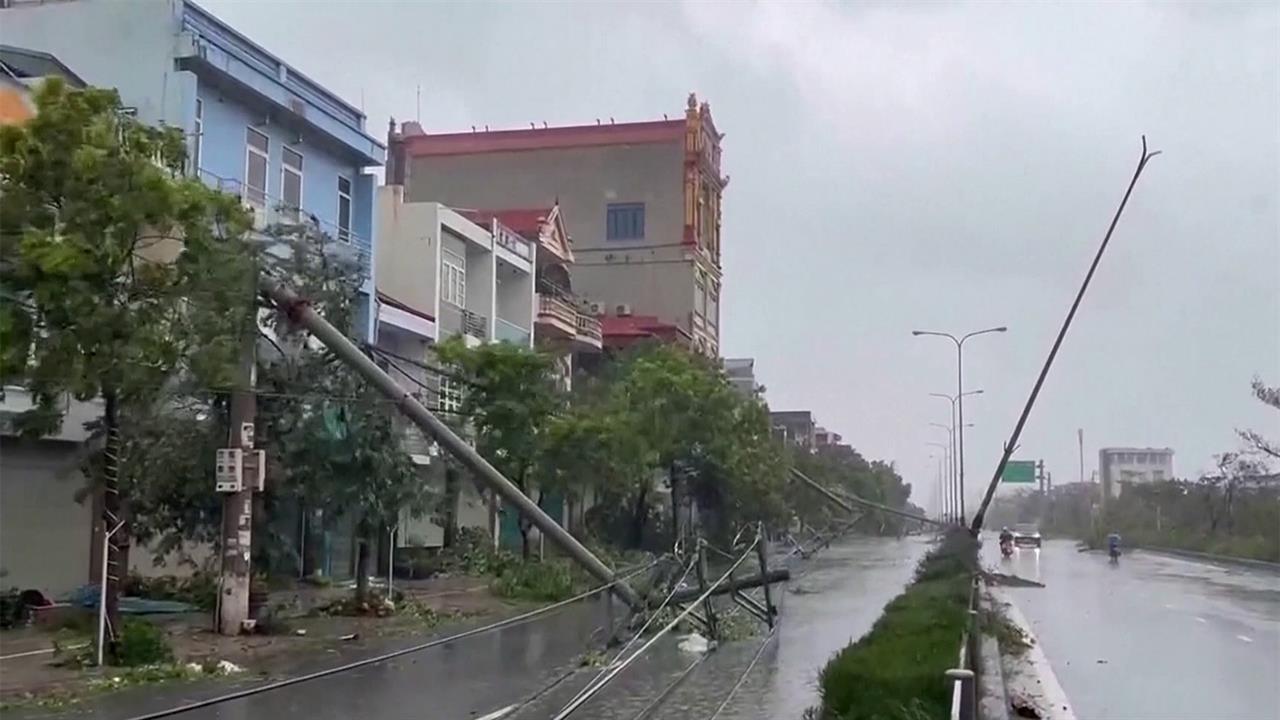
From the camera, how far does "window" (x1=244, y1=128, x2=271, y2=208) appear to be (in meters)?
29.5

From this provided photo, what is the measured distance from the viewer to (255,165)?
30.0 m

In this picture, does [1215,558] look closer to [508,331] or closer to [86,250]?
[508,331]

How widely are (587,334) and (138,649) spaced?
36081 mm

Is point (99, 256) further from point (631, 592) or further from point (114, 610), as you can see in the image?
A: point (631, 592)

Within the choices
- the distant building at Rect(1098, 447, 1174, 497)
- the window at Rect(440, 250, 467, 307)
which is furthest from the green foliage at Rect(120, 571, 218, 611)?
the distant building at Rect(1098, 447, 1174, 497)

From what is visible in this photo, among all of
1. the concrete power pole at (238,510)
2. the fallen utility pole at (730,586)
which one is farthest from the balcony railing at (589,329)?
the concrete power pole at (238,510)

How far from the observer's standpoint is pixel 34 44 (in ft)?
95.1

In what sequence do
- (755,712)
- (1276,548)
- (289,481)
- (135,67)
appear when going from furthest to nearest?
(1276,548)
(135,67)
(289,481)
(755,712)

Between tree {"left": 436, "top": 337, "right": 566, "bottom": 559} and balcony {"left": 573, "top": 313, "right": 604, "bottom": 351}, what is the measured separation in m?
19.6

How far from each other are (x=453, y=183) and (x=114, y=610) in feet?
183

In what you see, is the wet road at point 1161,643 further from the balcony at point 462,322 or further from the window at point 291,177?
the window at point 291,177

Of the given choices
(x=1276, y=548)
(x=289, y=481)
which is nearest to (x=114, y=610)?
(x=289, y=481)

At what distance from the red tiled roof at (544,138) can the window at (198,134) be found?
43078 mm

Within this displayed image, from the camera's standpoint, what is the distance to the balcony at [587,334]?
52.1 metres
